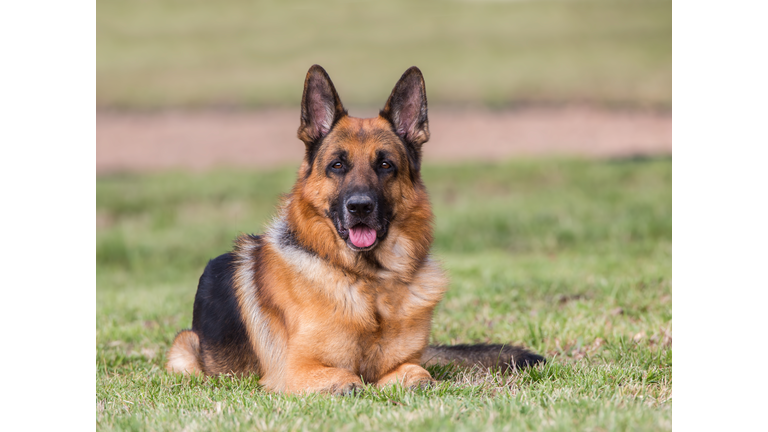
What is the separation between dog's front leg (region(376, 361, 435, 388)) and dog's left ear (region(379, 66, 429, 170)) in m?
1.49

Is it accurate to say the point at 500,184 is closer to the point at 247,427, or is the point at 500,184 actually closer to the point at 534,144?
the point at 534,144

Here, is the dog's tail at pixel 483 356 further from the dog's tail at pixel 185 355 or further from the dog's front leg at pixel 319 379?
the dog's tail at pixel 185 355

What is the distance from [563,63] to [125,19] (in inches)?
675

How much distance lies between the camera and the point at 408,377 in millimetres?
4637

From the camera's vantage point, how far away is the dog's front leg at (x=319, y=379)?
4.49 metres

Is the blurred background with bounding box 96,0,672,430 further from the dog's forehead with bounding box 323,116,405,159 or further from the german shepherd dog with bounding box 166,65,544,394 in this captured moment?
the dog's forehead with bounding box 323,116,405,159

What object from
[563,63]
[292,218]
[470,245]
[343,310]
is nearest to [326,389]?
[343,310]

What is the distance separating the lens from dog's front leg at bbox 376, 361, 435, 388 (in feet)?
15.0

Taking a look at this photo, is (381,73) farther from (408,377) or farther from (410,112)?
(408,377)

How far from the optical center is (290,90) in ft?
83.8

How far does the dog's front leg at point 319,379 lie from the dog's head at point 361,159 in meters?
0.84

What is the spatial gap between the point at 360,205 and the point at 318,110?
93cm

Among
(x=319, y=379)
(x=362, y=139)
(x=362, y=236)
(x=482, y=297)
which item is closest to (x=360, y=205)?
(x=362, y=236)

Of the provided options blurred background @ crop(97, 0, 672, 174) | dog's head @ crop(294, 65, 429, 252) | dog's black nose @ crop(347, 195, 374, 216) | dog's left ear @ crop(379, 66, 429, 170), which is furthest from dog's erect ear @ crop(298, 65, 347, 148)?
blurred background @ crop(97, 0, 672, 174)
